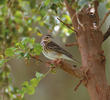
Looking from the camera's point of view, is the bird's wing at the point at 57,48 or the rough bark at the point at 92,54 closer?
the rough bark at the point at 92,54

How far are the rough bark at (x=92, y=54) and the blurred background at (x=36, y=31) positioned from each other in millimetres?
90

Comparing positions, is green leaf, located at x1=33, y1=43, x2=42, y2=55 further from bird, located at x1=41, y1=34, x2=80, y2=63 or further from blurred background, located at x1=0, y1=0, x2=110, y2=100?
bird, located at x1=41, y1=34, x2=80, y2=63

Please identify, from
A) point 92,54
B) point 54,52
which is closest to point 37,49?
point 92,54

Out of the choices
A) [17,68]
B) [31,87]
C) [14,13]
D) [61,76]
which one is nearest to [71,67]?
[31,87]

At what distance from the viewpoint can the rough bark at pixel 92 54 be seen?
737mm

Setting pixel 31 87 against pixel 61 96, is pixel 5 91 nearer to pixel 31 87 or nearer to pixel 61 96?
pixel 31 87

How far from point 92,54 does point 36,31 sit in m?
0.44

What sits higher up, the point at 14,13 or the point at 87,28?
the point at 87,28

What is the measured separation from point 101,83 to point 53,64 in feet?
0.54

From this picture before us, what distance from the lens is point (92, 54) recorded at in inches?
30.8

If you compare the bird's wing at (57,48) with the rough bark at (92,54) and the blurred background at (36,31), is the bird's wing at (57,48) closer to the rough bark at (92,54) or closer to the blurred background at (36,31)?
the blurred background at (36,31)

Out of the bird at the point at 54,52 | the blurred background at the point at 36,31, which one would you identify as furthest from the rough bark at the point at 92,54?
the bird at the point at 54,52

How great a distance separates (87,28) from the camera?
2.58 feet

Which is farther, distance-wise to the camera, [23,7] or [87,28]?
[23,7]
